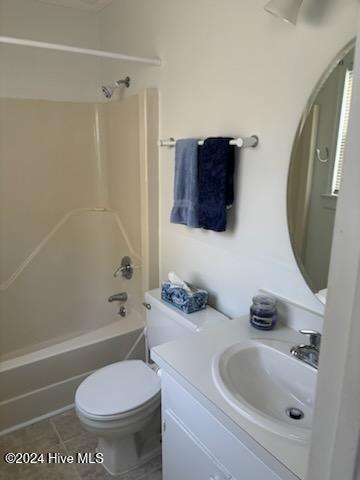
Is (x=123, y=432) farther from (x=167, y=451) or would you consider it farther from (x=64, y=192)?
(x=64, y=192)

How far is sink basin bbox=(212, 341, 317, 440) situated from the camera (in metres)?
1.09

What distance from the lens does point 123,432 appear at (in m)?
1.60

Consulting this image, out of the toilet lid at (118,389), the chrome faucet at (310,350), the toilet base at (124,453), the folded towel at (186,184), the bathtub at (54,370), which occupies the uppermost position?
the folded towel at (186,184)

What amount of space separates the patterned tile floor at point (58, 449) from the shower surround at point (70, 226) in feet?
0.30

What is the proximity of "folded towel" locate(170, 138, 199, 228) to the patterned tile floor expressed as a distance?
50.3 inches

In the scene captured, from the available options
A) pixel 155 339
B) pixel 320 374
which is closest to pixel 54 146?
pixel 155 339

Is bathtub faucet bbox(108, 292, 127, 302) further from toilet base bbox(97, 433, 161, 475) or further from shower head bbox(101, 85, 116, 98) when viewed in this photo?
shower head bbox(101, 85, 116, 98)

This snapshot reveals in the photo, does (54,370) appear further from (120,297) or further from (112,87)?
(112,87)

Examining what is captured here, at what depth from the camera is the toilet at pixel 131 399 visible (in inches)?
61.9

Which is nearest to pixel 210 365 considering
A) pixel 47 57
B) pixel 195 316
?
pixel 195 316

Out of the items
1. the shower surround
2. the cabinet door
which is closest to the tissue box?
the shower surround

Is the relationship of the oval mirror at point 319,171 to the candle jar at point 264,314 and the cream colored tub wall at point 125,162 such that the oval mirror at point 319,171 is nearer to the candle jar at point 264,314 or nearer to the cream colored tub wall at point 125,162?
the candle jar at point 264,314

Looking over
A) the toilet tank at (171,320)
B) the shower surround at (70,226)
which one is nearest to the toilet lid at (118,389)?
the toilet tank at (171,320)

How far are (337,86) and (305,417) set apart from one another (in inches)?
41.4
